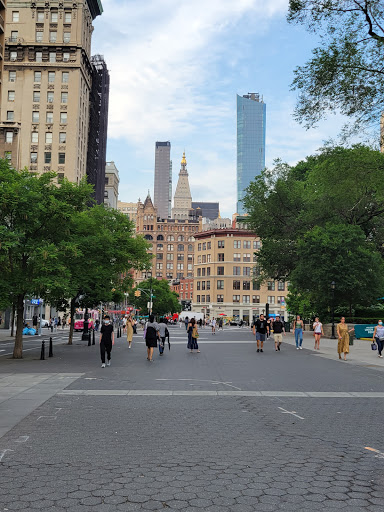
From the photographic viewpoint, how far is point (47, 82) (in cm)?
8881

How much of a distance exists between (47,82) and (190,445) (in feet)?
297

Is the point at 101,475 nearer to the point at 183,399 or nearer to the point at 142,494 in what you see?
the point at 142,494

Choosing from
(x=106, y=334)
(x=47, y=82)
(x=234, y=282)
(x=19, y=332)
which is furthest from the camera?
(x=234, y=282)

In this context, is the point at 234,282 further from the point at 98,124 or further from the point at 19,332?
the point at 19,332

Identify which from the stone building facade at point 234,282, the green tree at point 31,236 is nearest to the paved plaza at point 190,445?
the green tree at point 31,236

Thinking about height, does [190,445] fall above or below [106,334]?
below

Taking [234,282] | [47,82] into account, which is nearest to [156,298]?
[234,282]

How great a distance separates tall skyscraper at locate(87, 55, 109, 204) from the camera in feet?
333

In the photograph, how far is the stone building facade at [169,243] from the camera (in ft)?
637

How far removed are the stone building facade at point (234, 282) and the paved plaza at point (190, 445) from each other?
386 ft

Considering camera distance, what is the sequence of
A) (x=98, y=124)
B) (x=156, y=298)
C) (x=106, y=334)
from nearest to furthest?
(x=106, y=334), (x=98, y=124), (x=156, y=298)

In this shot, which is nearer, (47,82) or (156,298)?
(47,82)

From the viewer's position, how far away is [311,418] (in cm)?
948

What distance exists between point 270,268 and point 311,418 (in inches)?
1703
